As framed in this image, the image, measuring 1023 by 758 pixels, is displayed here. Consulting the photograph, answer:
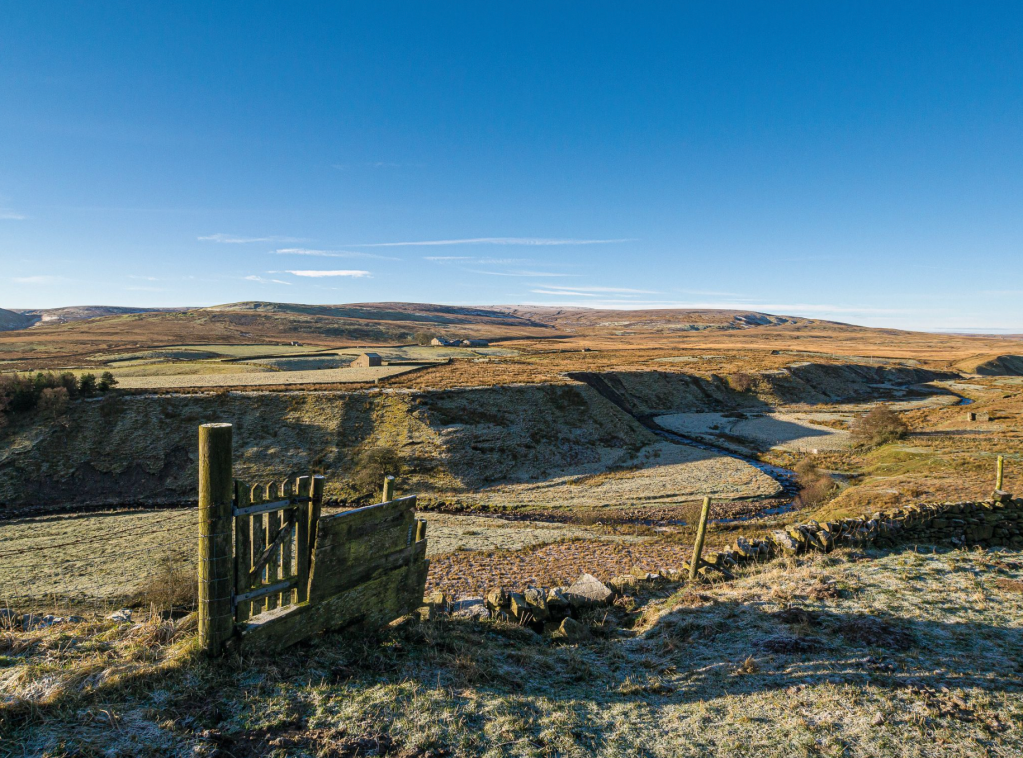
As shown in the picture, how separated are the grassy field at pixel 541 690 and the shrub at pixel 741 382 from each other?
6505 cm

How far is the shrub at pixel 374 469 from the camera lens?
32.6 metres

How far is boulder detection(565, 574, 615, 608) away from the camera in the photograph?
1144cm

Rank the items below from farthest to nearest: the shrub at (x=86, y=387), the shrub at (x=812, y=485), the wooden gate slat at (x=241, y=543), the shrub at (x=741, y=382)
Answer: the shrub at (x=741, y=382) < the shrub at (x=86, y=387) < the shrub at (x=812, y=485) < the wooden gate slat at (x=241, y=543)

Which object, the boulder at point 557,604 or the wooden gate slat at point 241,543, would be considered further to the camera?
the boulder at point 557,604

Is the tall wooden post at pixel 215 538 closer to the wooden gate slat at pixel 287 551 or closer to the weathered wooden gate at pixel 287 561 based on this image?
the weathered wooden gate at pixel 287 561

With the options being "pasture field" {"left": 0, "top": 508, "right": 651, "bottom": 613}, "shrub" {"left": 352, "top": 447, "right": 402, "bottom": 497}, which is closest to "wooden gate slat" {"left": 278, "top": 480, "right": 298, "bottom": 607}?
"pasture field" {"left": 0, "top": 508, "right": 651, "bottom": 613}

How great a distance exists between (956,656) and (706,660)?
4.28m

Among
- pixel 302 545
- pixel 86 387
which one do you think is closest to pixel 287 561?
pixel 302 545

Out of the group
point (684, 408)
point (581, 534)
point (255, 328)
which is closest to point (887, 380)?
point (684, 408)

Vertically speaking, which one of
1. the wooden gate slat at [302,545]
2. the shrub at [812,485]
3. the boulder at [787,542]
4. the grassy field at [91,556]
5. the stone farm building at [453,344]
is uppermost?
the stone farm building at [453,344]

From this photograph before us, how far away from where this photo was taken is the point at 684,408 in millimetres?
64125

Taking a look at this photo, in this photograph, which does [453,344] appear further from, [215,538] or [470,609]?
[215,538]

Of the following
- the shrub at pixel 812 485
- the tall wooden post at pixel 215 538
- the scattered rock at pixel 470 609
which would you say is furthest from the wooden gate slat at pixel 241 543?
the shrub at pixel 812 485

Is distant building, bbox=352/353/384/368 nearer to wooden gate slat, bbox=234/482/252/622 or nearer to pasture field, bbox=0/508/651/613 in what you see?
pasture field, bbox=0/508/651/613
